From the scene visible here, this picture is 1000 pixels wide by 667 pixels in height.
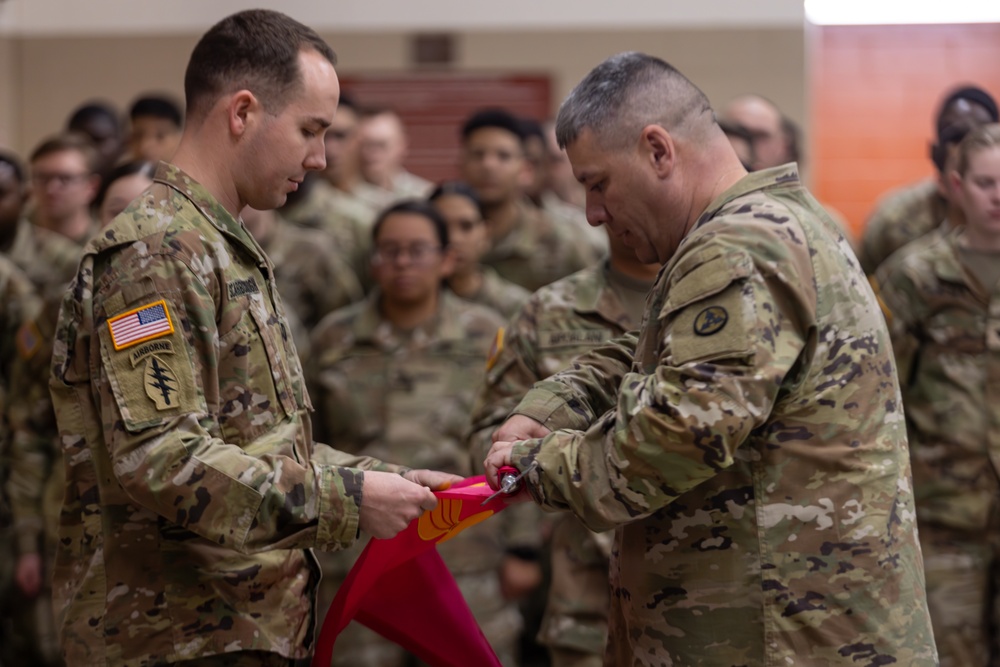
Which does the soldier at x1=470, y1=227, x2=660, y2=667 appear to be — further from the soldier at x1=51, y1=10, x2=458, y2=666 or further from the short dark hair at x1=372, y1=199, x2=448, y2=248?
the short dark hair at x1=372, y1=199, x2=448, y2=248

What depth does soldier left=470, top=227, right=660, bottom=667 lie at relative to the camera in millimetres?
3312

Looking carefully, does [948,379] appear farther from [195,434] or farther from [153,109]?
[153,109]

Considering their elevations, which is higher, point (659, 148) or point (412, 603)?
point (659, 148)

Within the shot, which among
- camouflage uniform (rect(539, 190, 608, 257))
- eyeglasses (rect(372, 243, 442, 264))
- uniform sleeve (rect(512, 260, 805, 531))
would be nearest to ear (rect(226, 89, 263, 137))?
uniform sleeve (rect(512, 260, 805, 531))

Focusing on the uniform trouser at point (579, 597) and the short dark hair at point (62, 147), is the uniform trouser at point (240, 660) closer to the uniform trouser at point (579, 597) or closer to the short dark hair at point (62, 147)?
the uniform trouser at point (579, 597)

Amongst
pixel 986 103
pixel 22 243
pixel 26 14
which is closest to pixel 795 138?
pixel 986 103

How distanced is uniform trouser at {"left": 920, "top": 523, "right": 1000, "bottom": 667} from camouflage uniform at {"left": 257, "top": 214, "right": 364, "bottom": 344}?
2.58 metres

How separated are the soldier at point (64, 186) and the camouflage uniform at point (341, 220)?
100 cm

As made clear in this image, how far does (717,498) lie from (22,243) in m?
3.73

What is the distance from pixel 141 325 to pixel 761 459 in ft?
3.61

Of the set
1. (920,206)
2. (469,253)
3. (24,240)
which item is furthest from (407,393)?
(920,206)

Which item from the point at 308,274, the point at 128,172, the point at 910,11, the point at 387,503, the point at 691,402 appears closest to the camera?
the point at 691,402

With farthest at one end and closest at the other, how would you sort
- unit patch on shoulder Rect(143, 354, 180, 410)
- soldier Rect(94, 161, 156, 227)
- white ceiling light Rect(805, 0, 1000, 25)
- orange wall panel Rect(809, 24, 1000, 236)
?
orange wall panel Rect(809, 24, 1000, 236), white ceiling light Rect(805, 0, 1000, 25), soldier Rect(94, 161, 156, 227), unit patch on shoulder Rect(143, 354, 180, 410)

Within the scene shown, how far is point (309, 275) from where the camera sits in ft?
17.0
